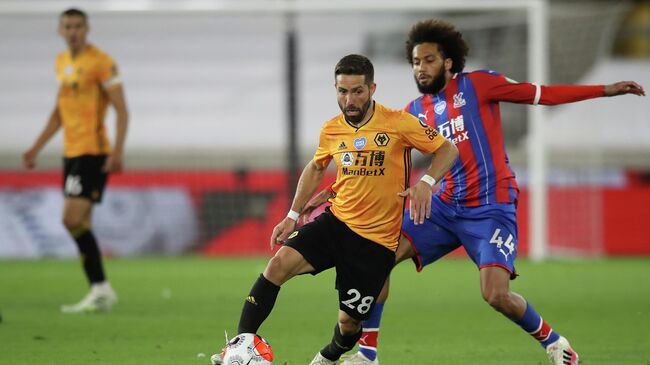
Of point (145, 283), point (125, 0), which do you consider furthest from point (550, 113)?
point (145, 283)

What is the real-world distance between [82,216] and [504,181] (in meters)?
4.43

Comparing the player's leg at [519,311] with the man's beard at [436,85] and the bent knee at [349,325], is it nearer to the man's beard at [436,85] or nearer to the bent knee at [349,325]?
the bent knee at [349,325]

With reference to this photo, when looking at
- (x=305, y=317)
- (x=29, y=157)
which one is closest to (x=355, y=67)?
(x=305, y=317)

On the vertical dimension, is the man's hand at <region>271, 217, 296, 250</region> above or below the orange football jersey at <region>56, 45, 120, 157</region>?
below

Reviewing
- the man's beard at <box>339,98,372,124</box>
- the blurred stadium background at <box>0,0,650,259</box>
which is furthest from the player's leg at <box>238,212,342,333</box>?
the blurred stadium background at <box>0,0,650,259</box>

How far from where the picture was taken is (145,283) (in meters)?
12.6

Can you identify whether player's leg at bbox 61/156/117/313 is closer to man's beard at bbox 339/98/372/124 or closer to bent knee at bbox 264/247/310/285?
bent knee at bbox 264/247/310/285

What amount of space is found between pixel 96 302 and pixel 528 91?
4691 mm

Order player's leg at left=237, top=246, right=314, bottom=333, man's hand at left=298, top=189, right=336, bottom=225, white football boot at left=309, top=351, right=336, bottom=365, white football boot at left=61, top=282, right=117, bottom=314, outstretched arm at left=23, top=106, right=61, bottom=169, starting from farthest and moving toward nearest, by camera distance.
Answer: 1. outstretched arm at left=23, top=106, right=61, bottom=169
2. white football boot at left=61, top=282, right=117, bottom=314
3. white football boot at left=309, top=351, right=336, bottom=365
4. man's hand at left=298, top=189, right=336, bottom=225
5. player's leg at left=237, top=246, right=314, bottom=333

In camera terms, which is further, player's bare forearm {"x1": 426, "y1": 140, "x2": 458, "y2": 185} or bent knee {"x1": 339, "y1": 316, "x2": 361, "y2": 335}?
bent knee {"x1": 339, "y1": 316, "x2": 361, "y2": 335}

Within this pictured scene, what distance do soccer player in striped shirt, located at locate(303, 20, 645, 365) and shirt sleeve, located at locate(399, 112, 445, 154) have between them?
781 mm

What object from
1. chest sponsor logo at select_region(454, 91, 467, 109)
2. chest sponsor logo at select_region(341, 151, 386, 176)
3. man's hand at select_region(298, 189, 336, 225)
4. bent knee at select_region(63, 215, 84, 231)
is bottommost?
bent knee at select_region(63, 215, 84, 231)

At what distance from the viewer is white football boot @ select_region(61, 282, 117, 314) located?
31.4 feet

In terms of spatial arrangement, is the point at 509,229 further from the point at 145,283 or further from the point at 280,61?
the point at 280,61
